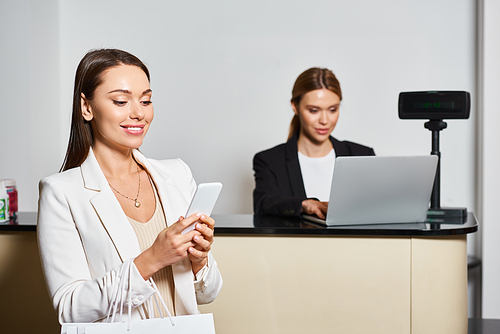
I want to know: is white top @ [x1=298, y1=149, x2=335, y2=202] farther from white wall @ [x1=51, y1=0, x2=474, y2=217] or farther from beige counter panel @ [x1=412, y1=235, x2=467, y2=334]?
beige counter panel @ [x1=412, y1=235, x2=467, y2=334]

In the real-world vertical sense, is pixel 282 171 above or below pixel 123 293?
above

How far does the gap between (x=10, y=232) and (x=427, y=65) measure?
3161 mm

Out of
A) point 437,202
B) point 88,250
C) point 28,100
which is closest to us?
point 88,250

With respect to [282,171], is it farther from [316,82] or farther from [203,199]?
[203,199]

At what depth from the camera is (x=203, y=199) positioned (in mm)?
1205

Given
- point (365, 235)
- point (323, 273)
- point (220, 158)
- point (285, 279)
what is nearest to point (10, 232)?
point (285, 279)

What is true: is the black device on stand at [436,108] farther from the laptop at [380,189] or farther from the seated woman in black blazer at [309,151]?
the seated woman in black blazer at [309,151]

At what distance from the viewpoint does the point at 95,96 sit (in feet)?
4.53

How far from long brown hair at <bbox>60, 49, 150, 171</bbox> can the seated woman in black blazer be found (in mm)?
1479

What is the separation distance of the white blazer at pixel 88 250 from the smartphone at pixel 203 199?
0.20 meters

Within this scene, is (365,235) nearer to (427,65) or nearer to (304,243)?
(304,243)

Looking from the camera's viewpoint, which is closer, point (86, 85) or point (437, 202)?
point (86, 85)

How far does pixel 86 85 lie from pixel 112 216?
0.37 metres

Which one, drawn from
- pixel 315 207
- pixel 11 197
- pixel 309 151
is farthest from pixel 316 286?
pixel 309 151
